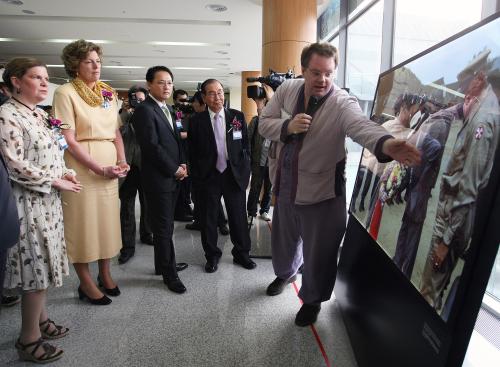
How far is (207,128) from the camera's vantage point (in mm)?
2492

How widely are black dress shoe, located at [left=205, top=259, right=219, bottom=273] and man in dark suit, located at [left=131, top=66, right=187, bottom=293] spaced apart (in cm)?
31

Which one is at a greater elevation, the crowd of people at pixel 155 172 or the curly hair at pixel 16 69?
the curly hair at pixel 16 69

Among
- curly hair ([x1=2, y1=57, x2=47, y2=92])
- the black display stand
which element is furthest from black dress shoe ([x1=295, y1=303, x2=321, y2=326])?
curly hair ([x1=2, y1=57, x2=47, y2=92])

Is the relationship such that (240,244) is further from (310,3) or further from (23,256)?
(310,3)

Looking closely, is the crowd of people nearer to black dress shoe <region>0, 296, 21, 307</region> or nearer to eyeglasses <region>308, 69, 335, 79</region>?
eyeglasses <region>308, 69, 335, 79</region>

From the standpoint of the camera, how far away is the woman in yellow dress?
180cm

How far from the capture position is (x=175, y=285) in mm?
2270

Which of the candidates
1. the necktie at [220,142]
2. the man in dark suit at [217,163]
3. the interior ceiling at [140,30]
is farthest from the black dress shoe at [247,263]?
the interior ceiling at [140,30]

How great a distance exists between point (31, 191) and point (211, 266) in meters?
1.43

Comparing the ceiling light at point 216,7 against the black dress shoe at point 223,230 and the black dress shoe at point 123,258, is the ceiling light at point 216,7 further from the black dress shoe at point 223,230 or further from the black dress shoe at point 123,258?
the black dress shoe at point 123,258

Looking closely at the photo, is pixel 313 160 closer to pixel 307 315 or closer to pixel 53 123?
pixel 307 315

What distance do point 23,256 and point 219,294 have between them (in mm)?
1177

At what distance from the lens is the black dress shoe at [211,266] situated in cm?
258

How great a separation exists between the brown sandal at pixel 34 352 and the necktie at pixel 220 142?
1.46 m
